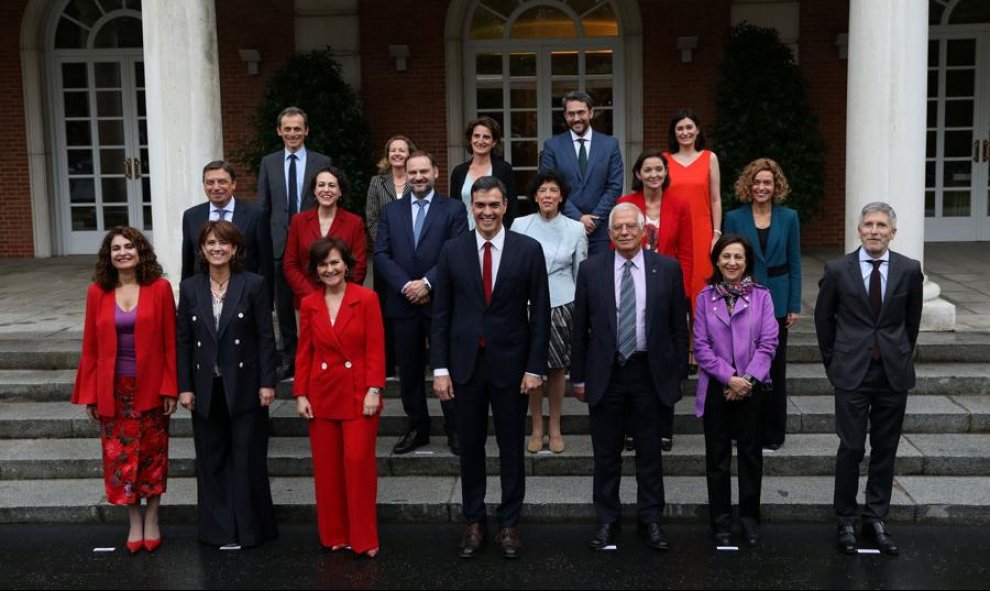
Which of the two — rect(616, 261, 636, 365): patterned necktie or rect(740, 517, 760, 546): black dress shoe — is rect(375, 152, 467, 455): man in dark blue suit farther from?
rect(740, 517, 760, 546): black dress shoe

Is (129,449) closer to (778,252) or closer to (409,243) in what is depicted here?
(409,243)

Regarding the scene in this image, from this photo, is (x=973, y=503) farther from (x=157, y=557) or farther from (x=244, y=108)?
(x=244, y=108)

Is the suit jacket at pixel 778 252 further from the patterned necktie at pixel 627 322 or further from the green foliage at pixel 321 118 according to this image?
the green foliage at pixel 321 118

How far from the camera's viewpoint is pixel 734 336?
5797 mm

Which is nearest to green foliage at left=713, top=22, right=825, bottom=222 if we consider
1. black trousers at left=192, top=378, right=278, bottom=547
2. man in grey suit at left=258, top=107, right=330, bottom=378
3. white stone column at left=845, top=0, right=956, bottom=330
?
white stone column at left=845, top=0, right=956, bottom=330

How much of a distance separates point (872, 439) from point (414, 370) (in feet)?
9.06

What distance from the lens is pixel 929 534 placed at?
6.04 m

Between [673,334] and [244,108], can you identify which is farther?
[244,108]

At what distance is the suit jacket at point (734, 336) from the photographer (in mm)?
5766

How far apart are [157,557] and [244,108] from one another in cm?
916

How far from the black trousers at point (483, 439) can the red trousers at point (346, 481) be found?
0.49 m

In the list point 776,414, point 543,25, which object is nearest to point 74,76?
point 543,25

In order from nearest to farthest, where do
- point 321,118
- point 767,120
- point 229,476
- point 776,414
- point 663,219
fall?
1. point 229,476
2. point 663,219
3. point 776,414
4. point 767,120
5. point 321,118

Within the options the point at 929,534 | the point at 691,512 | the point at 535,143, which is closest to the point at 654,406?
the point at 691,512
